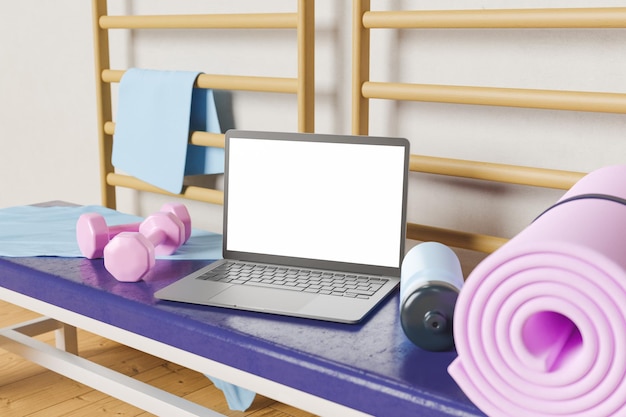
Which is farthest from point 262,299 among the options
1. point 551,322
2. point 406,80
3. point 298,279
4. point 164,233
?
point 406,80

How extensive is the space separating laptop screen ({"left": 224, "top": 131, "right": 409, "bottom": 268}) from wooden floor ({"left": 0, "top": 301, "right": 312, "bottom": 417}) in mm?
484

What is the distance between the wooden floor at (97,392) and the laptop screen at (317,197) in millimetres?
484

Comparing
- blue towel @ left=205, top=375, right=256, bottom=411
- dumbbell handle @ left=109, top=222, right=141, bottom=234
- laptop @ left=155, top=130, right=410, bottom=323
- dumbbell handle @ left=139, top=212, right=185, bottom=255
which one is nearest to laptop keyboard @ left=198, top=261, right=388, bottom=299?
laptop @ left=155, top=130, right=410, bottom=323

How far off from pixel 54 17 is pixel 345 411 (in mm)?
1675

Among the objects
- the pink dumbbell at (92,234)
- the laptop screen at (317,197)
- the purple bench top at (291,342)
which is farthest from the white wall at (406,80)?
Result: the pink dumbbell at (92,234)

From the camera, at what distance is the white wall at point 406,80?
4.31 ft

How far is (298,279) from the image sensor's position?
1278 millimetres

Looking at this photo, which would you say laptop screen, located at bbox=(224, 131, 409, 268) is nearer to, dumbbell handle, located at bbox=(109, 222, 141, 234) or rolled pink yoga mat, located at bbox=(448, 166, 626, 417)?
dumbbell handle, located at bbox=(109, 222, 141, 234)

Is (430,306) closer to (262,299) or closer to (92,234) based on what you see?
(262,299)

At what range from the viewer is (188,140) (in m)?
1.77

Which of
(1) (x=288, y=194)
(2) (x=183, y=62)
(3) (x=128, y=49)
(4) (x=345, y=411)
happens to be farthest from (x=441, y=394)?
(3) (x=128, y=49)

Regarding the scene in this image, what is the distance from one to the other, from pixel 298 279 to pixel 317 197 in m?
0.16

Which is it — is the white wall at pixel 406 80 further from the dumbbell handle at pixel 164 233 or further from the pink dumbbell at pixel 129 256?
the pink dumbbell at pixel 129 256

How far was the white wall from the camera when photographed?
1313 millimetres
